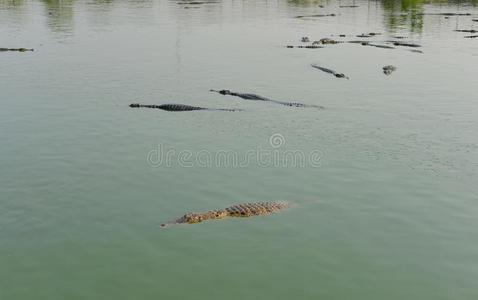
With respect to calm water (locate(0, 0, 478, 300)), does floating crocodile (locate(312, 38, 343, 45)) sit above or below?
above

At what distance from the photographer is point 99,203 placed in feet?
45.3

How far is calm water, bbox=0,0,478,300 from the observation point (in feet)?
35.1

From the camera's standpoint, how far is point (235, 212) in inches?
509

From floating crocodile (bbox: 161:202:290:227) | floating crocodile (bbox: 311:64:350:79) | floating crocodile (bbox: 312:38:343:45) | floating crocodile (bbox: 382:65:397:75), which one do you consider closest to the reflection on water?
floating crocodile (bbox: 312:38:343:45)

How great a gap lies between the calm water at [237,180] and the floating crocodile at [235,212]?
263 mm

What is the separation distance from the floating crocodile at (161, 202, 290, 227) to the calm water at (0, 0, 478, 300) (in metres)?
0.26

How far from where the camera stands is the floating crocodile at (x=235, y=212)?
1265 centimetres

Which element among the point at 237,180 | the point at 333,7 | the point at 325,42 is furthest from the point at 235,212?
the point at 333,7

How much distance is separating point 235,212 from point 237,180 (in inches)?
106

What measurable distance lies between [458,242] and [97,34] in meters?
42.4

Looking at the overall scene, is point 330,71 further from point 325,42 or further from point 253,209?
point 253,209

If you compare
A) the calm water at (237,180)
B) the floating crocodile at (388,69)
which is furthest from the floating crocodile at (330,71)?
the floating crocodile at (388,69)

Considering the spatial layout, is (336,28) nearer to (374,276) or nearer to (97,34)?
(97,34)

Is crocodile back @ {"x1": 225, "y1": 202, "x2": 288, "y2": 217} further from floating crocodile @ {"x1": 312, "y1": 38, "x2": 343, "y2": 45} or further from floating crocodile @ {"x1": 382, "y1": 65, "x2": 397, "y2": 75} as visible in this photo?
floating crocodile @ {"x1": 312, "y1": 38, "x2": 343, "y2": 45}
